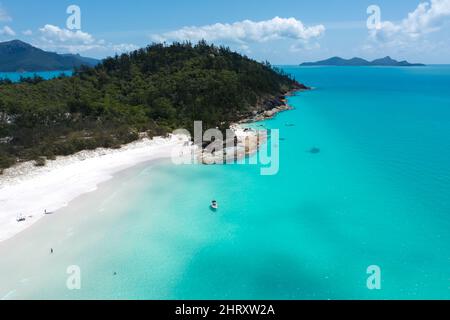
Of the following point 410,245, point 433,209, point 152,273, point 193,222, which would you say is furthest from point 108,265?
point 433,209

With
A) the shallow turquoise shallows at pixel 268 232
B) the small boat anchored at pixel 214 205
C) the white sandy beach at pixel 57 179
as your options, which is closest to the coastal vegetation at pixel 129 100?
the white sandy beach at pixel 57 179

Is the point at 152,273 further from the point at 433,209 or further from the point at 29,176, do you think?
the point at 433,209

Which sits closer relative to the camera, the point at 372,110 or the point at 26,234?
the point at 26,234

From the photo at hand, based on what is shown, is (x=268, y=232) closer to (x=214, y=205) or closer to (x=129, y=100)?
(x=214, y=205)

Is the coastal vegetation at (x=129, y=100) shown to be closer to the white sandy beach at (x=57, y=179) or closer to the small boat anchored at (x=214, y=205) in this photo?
the white sandy beach at (x=57, y=179)
